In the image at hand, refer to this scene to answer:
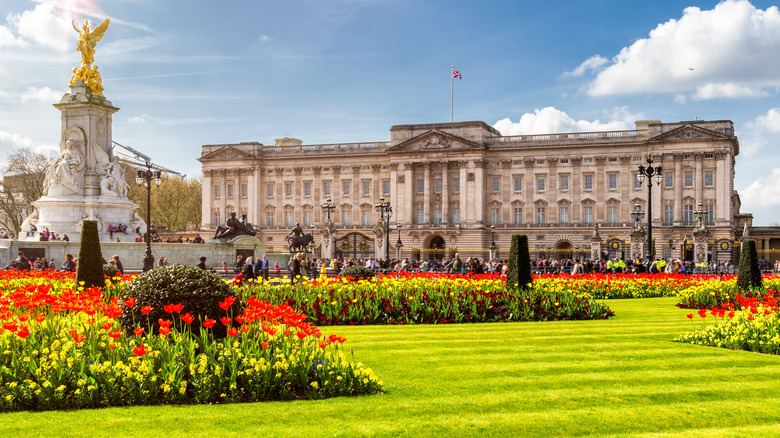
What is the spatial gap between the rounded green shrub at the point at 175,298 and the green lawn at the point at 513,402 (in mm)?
2297

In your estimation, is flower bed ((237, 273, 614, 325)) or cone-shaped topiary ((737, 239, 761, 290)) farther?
cone-shaped topiary ((737, 239, 761, 290))

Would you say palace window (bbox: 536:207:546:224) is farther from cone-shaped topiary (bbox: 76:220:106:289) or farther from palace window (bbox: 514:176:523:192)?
cone-shaped topiary (bbox: 76:220:106:289)

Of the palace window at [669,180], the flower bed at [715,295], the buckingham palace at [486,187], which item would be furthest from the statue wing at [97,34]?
the palace window at [669,180]

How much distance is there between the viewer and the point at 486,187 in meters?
79.0

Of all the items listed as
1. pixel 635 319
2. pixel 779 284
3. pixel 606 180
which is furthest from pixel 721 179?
pixel 635 319

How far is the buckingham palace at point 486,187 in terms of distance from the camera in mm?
71312

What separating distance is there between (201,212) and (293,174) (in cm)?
1708

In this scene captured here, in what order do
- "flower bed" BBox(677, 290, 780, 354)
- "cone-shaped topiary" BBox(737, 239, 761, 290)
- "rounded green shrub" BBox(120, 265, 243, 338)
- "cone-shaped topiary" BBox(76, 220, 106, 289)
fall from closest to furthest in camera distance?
"rounded green shrub" BBox(120, 265, 243, 338)
"flower bed" BBox(677, 290, 780, 354)
"cone-shaped topiary" BBox(76, 220, 106, 289)
"cone-shaped topiary" BBox(737, 239, 761, 290)

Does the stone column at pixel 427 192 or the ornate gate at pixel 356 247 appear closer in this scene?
the ornate gate at pixel 356 247

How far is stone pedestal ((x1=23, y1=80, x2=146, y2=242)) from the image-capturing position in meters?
33.1

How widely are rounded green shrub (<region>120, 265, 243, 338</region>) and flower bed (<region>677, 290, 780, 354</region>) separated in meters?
7.24

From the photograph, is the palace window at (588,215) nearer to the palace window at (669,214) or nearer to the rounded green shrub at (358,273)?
the palace window at (669,214)

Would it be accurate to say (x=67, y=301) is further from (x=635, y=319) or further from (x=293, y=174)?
(x=293, y=174)

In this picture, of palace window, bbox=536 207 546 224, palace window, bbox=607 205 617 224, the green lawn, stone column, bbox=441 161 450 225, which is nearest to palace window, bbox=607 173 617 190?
palace window, bbox=607 205 617 224
